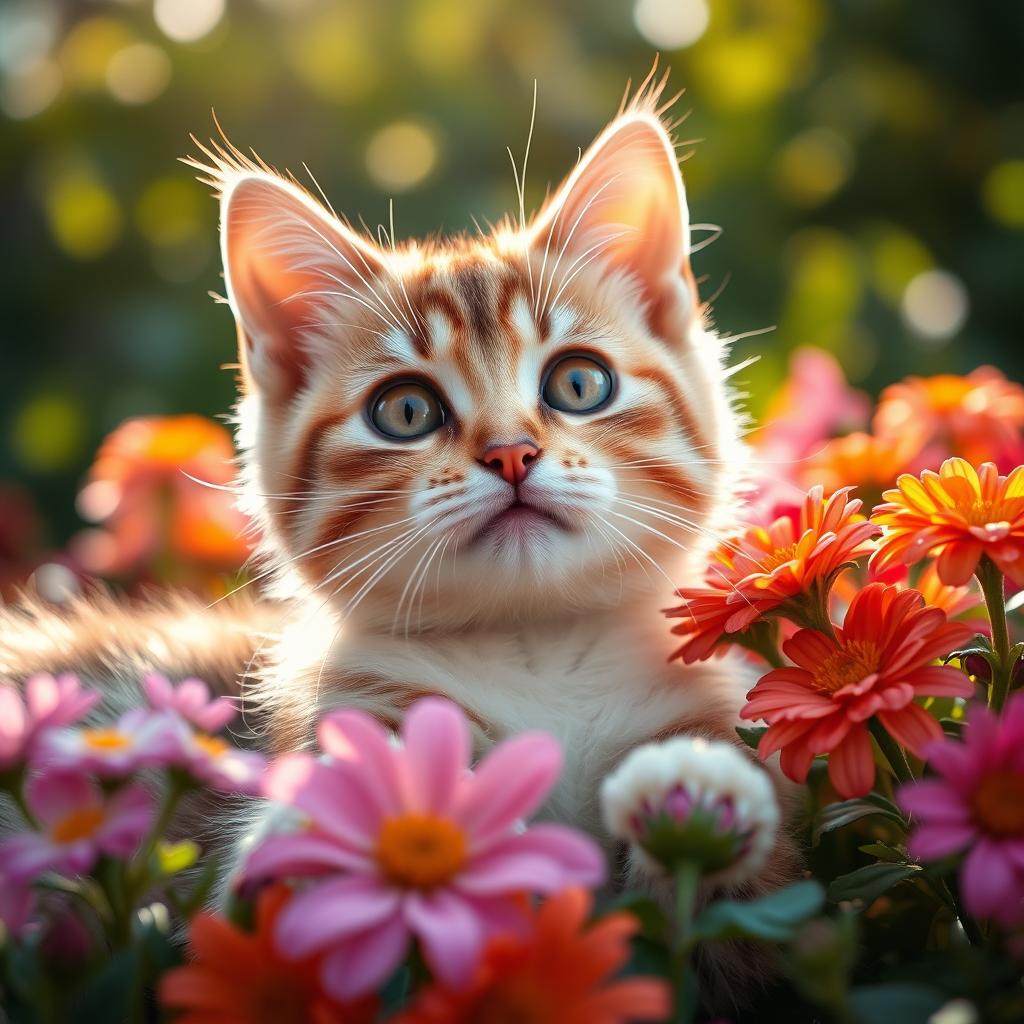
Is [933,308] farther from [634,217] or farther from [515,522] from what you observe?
[515,522]

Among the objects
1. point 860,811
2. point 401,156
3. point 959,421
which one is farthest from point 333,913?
point 401,156

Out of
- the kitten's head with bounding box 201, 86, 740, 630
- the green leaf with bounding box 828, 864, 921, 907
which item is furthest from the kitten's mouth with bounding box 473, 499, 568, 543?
the green leaf with bounding box 828, 864, 921, 907

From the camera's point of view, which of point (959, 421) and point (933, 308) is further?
point (933, 308)

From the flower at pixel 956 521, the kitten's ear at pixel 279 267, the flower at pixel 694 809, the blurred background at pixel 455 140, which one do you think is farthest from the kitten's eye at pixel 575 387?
the blurred background at pixel 455 140

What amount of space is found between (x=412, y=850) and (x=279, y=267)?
735 mm

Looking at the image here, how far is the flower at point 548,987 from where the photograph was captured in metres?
0.46

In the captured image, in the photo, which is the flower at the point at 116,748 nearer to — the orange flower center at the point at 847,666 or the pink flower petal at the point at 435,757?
the pink flower petal at the point at 435,757

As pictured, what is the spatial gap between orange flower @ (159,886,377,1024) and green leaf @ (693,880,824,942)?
158mm

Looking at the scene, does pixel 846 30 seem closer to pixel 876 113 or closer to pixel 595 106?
pixel 876 113

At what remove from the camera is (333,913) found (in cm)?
46

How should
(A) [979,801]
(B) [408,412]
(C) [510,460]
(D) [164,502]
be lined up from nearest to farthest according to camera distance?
1. (A) [979,801]
2. (C) [510,460]
3. (B) [408,412]
4. (D) [164,502]

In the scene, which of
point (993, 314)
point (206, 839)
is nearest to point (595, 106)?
point (993, 314)

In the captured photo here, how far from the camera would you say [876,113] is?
2.21 meters

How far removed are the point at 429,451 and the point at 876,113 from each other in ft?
5.37
